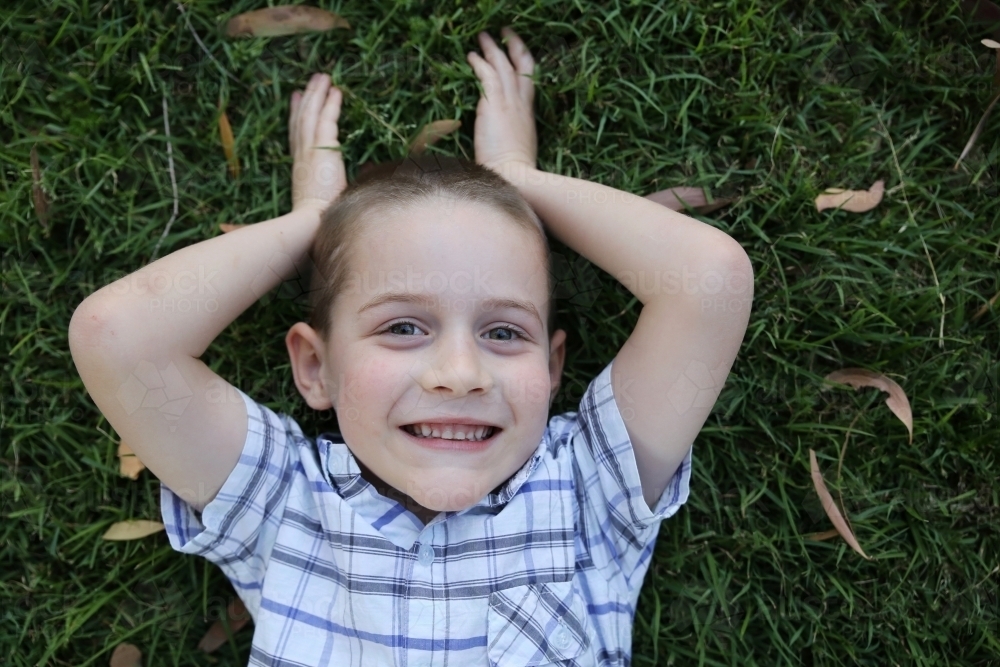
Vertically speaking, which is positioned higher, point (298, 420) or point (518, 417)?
point (518, 417)

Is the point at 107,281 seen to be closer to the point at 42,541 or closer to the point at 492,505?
the point at 42,541

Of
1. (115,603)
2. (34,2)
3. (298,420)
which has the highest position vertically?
(34,2)

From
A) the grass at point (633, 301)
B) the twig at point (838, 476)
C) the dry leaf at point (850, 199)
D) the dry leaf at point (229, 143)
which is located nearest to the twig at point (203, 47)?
the grass at point (633, 301)

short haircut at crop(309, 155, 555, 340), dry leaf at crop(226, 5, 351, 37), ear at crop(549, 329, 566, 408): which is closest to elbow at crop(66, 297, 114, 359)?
short haircut at crop(309, 155, 555, 340)

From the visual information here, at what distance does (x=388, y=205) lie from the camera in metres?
2.13

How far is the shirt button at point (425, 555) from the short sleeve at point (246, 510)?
41 cm

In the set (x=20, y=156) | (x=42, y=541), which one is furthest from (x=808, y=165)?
(x=42, y=541)

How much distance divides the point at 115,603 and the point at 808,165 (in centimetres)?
254

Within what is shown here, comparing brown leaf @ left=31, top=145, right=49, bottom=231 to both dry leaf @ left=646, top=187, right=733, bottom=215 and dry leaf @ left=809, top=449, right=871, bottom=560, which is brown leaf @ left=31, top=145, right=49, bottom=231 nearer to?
dry leaf @ left=646, top=187, right=733, bottom=215

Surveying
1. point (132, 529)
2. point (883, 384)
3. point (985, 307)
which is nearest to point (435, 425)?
point (132, 529)

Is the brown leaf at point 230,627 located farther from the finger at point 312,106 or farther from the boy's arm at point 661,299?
the finger at point 312,106

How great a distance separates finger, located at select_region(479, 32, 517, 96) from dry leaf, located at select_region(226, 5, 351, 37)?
437 mm

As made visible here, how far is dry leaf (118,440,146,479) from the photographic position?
246 cm

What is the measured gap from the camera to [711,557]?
2.49 metres
